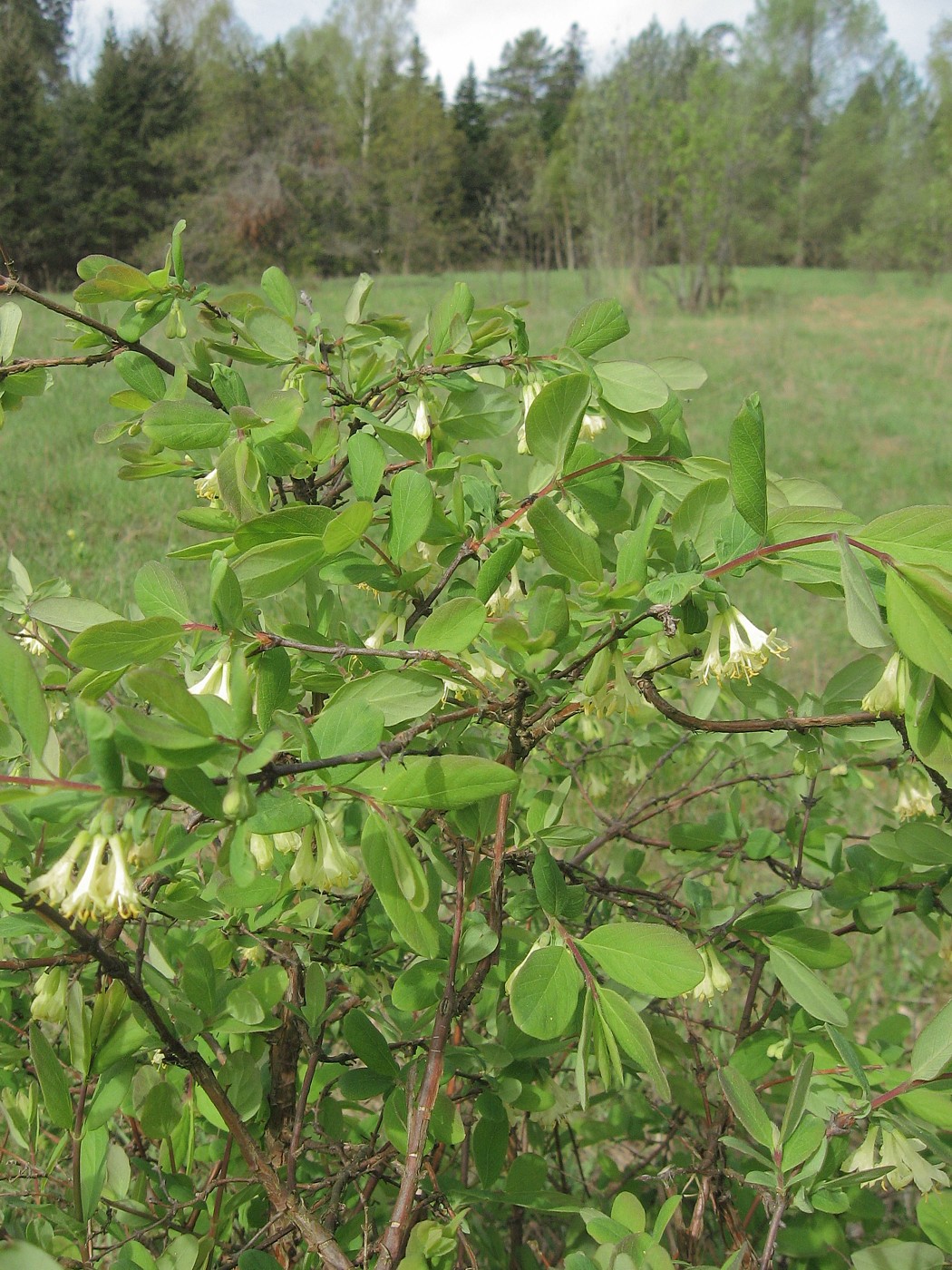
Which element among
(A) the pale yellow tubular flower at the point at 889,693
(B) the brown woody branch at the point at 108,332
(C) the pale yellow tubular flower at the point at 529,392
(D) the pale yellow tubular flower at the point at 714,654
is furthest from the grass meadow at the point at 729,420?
(A) the pale yellow tubular flower at the point at 889,693

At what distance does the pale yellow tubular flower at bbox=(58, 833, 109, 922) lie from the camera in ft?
1.38

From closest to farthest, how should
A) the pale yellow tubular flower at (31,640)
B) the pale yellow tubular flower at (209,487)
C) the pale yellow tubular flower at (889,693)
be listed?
the pale yellow tubular flower at (889,693), the pale yellow tubular flower at (209,487), the pale yellow tubular flower at (31,640)

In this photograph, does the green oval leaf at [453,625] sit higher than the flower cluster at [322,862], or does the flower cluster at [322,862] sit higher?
the green oval leaf at [453,625]

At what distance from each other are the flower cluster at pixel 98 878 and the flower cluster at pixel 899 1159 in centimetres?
59

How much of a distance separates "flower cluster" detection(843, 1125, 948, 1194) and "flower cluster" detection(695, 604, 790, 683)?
15.2 inches

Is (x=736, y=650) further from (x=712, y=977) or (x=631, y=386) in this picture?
(x=712, y=977)

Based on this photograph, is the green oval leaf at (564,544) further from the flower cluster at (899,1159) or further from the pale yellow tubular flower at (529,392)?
the flower cluster at (899,1159)

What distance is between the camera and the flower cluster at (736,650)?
0.60 metres

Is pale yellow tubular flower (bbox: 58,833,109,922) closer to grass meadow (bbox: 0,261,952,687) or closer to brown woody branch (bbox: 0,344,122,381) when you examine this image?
brown woody branch (bbox: 0,344,122,381)

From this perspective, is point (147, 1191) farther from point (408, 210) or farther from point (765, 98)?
point (765, 98)

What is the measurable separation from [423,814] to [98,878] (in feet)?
0.99

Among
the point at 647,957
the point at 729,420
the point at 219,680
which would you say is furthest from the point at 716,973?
the point at 729,420

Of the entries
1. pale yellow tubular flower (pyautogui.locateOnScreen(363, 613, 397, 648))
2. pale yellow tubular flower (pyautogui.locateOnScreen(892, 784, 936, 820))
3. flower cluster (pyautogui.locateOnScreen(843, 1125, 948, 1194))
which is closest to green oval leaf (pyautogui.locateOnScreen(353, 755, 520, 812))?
pale yellow tubular flower (pyautogui.locateOnScreen(363, 613, 397, 648))

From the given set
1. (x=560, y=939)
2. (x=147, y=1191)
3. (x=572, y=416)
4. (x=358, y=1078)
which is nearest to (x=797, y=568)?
(x=572, y=416)
